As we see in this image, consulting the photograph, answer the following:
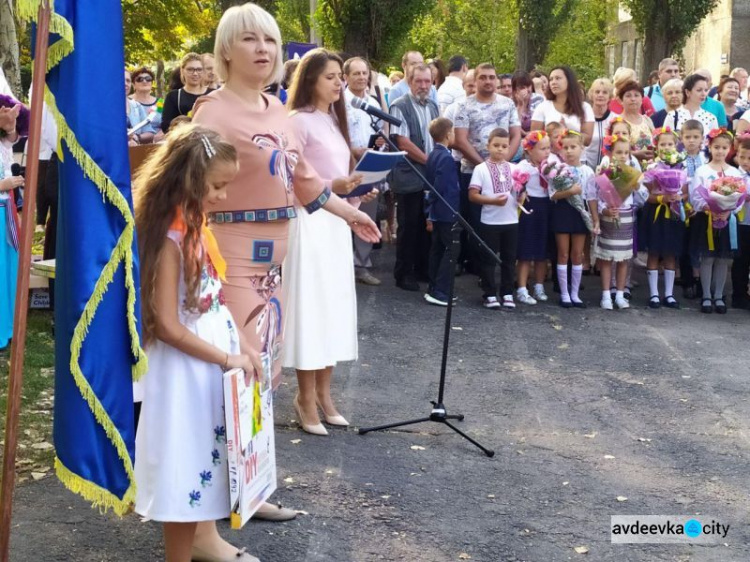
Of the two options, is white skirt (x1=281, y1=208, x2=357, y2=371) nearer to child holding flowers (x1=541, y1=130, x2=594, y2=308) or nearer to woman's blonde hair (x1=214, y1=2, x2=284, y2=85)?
woman's blonde hair (x1=214, y1=2, x2=284, y2=85)

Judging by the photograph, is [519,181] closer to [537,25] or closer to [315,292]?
[315,292]

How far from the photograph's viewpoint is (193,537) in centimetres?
397

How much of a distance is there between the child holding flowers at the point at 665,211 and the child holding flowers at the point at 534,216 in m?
1.02

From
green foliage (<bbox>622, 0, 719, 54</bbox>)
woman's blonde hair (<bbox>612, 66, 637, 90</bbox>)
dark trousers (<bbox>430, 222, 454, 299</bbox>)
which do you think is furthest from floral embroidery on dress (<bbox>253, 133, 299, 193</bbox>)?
green foliage (<bbox>622, 0, 719, 54</bbox>)

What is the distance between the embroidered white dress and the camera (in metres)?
3.79

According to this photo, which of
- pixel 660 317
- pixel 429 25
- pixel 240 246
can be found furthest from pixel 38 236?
pixel 429 25

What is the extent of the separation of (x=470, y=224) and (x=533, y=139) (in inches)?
40.8

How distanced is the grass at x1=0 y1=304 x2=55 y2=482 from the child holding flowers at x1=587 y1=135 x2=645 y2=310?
509 centimetres

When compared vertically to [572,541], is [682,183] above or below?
above

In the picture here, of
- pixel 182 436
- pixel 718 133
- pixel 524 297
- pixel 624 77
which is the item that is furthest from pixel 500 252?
pixel 182 436

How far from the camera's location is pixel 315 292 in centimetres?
581

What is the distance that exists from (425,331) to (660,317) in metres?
2.36

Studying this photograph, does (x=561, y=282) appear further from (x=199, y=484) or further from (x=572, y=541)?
(x=199, y=484)

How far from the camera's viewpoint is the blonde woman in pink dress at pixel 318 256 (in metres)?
5.77
